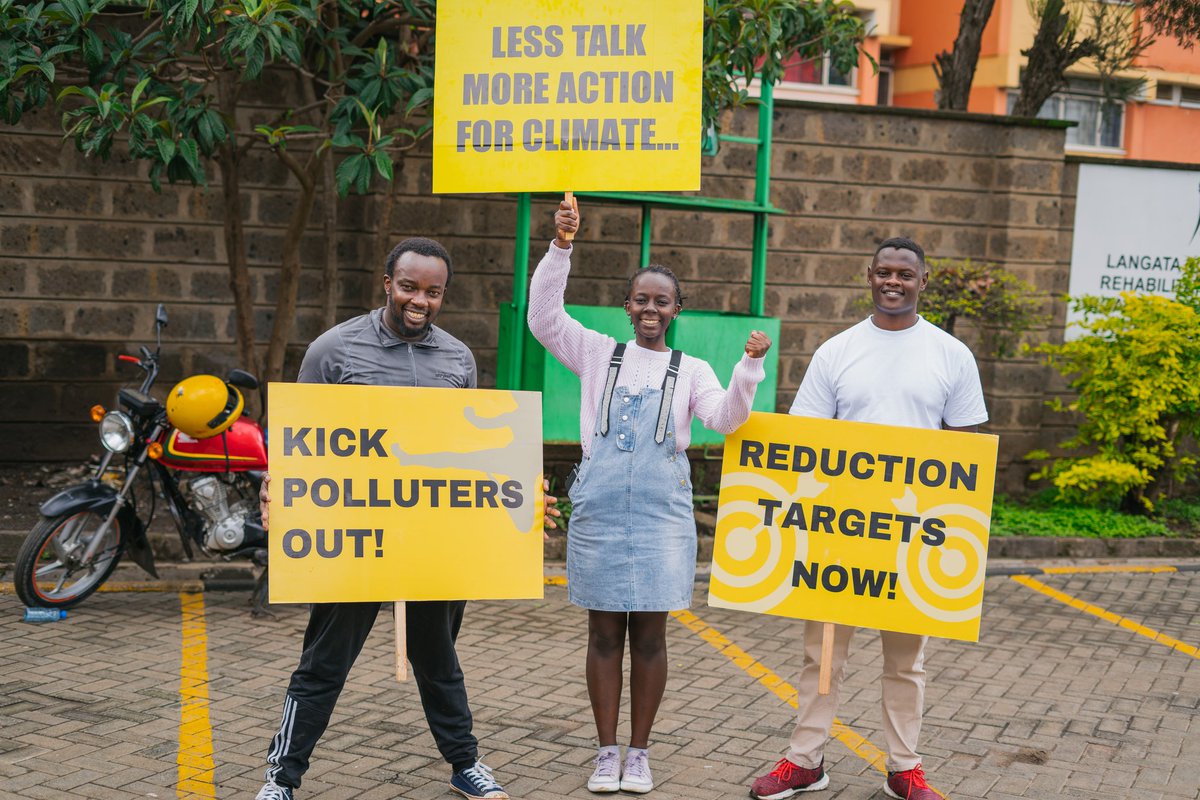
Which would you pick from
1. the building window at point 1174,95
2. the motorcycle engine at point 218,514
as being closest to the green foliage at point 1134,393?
the motorcycle engine at point 218,514

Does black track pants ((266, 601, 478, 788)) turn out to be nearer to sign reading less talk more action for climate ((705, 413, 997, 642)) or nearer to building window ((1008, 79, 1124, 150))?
sign reading less talk more action for climate ((705, 413, 997, 642))

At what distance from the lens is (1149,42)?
13.5 meters

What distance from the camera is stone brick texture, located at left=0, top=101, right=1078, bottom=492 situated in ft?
30.9

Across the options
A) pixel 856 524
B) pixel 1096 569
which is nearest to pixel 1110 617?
pixel 1096 569

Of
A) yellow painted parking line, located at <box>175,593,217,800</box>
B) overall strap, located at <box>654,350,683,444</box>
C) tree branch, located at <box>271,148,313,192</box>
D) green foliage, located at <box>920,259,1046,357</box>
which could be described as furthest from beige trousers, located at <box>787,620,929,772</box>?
green foliage, located at <box>920,259,1046,357</box>

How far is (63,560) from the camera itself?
655 cm

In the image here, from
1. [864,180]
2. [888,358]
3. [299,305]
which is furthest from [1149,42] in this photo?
[888,358]

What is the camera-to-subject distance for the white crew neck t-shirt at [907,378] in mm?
4430

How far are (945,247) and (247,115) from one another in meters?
5.81

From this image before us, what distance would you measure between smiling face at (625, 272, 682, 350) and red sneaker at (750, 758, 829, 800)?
1.60 meters

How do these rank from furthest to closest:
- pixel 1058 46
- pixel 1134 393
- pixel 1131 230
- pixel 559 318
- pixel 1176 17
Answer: pixel 1058 46 < pixel 1176 17 < pixel 1131 230 < pixel 1134 393 < pixel 559 318

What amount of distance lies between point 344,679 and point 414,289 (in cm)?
126

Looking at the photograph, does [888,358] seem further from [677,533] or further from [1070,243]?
[1070,243]

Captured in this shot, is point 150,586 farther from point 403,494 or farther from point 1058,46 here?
point 1058,46
